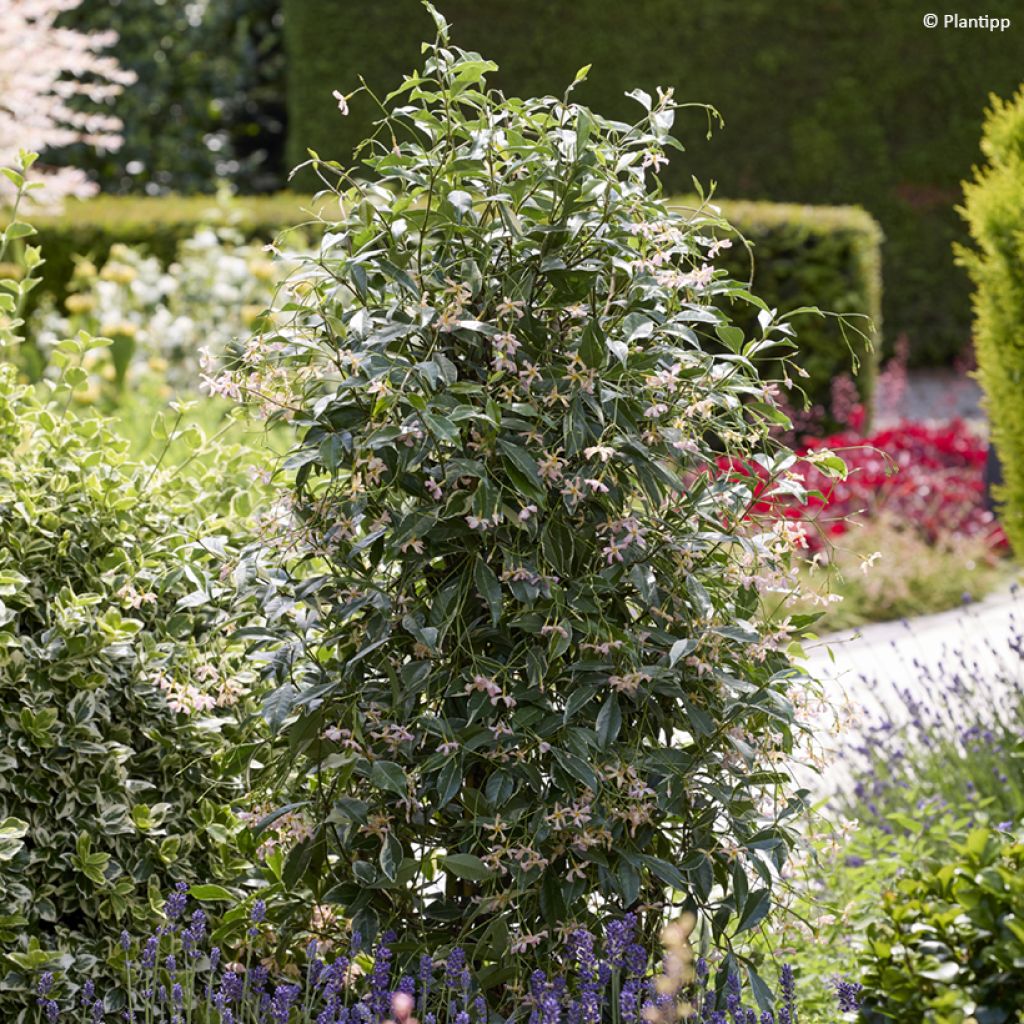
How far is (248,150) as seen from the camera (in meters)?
14.6

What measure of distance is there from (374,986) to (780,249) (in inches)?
297

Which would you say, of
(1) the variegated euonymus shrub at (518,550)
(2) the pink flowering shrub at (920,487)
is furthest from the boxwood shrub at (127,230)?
(1) the variegated euonymus shrub at (518,550)

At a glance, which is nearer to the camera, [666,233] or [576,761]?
[576,761]

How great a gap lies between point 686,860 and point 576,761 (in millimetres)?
280

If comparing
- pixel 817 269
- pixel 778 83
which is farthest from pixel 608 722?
pixel 778 83

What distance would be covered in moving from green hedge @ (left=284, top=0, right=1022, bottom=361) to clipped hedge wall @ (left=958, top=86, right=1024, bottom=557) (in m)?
7.33

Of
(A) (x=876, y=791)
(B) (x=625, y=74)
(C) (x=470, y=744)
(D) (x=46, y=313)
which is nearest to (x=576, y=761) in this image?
(C) (x=470, y=744)

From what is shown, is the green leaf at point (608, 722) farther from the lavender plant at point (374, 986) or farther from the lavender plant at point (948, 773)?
the lavender plant at point (948, 773)

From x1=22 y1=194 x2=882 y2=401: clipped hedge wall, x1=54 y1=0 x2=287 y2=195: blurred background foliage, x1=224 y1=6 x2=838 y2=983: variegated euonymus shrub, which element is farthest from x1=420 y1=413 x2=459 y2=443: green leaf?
x1=54 y1=0 x2=287 y2=195: blurred background foliage

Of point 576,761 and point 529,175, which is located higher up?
point 529,175

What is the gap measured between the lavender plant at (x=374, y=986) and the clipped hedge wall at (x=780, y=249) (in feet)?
22.3

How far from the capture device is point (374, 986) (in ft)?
6.62

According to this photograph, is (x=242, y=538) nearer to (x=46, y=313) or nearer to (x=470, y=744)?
(x=470, y=744)

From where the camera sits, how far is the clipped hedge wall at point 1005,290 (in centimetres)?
479
